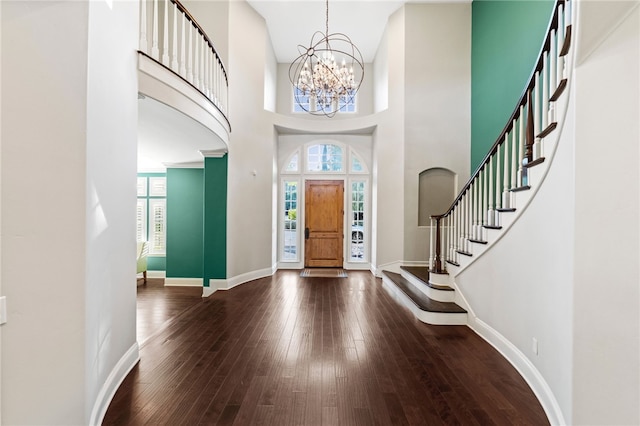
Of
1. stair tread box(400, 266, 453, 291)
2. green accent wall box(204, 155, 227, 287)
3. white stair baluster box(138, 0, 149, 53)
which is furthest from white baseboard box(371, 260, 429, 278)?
white stair baluster box(138, 0, 149, 53)

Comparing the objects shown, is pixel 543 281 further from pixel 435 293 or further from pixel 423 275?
pixel 423 275

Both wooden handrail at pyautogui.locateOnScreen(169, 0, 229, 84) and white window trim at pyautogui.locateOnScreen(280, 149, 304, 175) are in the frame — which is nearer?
wooden handrail at pyautogui.locateOnScreen(169, 0, 229, 84)

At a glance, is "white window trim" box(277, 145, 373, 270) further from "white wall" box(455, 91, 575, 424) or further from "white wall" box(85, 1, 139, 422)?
"white wall" box(85, 1, 139, 422)

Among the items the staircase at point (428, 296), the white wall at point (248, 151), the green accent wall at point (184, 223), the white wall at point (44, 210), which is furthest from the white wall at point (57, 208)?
the green accent wall at point (184, 223)

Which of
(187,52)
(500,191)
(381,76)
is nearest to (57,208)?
(187,52)

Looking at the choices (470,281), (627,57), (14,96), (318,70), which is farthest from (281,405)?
(318,70)

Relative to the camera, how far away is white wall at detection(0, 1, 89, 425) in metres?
1.42

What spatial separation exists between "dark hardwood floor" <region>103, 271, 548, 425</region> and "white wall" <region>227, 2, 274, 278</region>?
5.89ft

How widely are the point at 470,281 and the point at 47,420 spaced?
3753 millimetres

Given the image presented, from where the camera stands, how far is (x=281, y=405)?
206cm

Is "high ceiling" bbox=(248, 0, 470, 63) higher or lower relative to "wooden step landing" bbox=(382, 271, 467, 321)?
higher

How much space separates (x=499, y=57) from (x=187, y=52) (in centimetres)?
498

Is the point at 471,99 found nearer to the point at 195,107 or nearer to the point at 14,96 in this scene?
the point at 195,107

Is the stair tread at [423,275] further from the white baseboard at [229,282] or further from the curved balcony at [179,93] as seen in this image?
the curved balcony at [179,93]
